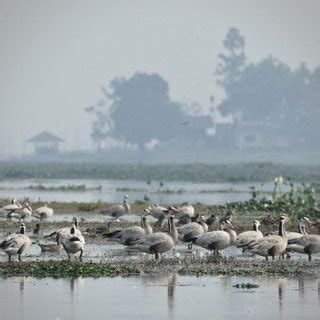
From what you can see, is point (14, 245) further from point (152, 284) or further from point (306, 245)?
point (306, 245)

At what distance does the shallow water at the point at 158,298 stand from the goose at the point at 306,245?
3.67 metres

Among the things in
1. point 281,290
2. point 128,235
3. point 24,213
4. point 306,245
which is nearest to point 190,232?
point 128,235

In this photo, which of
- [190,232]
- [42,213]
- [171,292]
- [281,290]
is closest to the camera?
[171,292]

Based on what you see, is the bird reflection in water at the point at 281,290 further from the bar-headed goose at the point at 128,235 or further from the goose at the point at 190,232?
the goose at the point at 190,232

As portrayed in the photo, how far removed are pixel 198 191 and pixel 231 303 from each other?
168 feet

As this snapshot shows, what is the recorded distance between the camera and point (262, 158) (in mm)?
173375

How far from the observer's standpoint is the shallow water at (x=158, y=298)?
22.3 m

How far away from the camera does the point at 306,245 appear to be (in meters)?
30.5

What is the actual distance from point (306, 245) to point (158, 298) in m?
7.10

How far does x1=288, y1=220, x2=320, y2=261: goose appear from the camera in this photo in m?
30.4

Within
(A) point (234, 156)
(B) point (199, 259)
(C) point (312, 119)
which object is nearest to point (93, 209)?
(B) point (199, 259)

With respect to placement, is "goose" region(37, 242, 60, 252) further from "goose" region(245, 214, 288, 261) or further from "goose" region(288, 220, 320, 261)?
"goose" region(288, 220, 320, 261)

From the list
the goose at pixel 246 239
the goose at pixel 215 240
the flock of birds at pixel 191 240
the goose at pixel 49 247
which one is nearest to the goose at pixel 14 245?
A: the flock of birds at pixel 191 240

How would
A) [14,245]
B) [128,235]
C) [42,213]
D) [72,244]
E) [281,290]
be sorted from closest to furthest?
1. [281,290]
2. [14,245]
3. [72,244]
4. [128,235]
5. [42,213]
